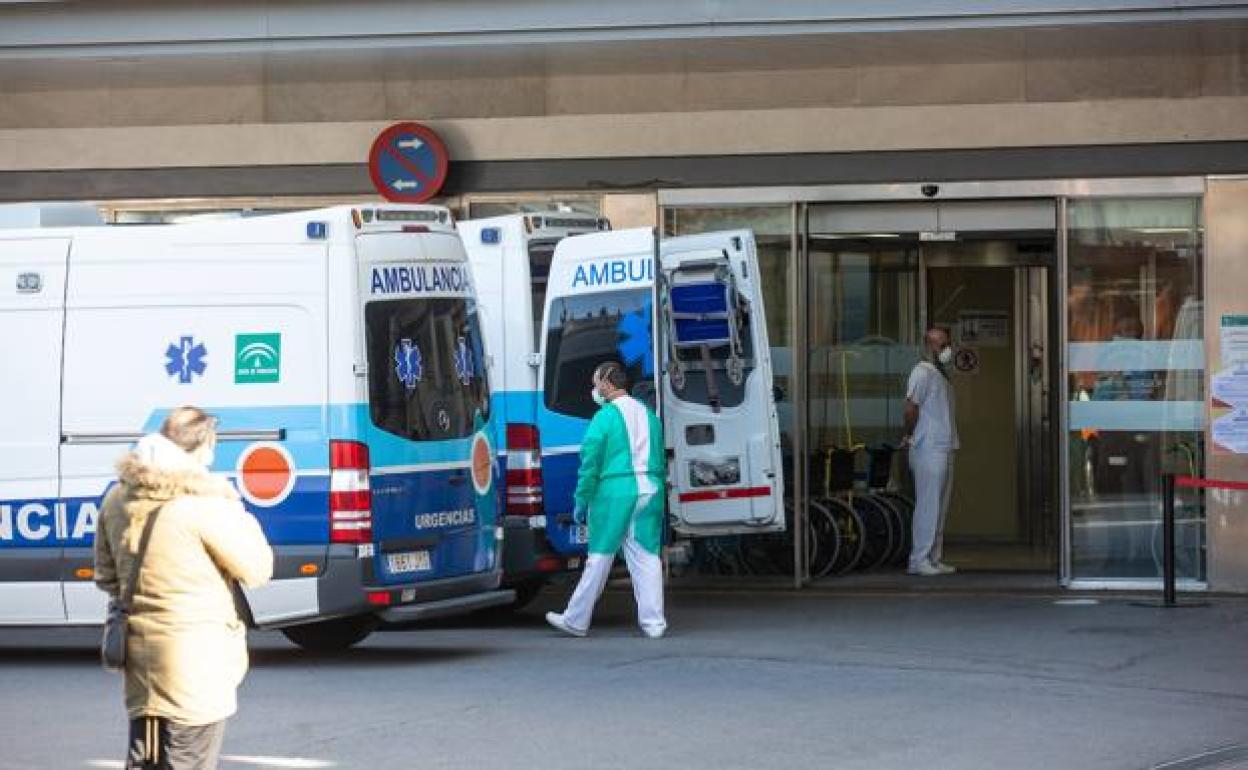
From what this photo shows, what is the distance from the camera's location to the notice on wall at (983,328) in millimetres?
20719

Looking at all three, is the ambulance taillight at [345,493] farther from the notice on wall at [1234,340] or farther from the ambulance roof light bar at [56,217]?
the notice on wall at [1234,340]

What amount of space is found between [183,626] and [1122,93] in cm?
1138

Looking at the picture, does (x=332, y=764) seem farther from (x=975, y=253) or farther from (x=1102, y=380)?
(x=975, y=253)

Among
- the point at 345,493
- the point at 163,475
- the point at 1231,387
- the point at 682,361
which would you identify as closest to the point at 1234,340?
the point at 1231,387

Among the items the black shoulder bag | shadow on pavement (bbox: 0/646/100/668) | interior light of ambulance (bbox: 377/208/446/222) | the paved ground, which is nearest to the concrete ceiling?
interior light of ambulance (bbox: 377/208/446/222)

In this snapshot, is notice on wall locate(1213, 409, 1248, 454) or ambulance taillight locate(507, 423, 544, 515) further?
notice on wall locate(1213, 409, 1248, 454)

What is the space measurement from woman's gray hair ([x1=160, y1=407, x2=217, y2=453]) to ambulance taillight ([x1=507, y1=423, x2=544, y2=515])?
723 cm

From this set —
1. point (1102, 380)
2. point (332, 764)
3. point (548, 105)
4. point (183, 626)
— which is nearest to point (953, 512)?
point (1102, 380)

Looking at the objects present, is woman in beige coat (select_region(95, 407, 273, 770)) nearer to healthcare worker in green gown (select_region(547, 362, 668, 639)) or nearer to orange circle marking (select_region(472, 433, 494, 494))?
orange circle marking (select_region(472, 433, 494, 494))

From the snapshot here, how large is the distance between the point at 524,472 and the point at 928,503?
4.68 metres

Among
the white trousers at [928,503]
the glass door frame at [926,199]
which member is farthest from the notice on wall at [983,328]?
the glass door frame at [926,199]

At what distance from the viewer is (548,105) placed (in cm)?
1725

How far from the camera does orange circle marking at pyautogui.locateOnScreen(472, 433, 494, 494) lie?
12.6 meters

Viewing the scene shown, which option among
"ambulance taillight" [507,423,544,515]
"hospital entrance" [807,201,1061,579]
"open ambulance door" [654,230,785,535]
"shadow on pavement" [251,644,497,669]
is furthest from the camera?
"hospital entrance" [807,201,1061,579]
